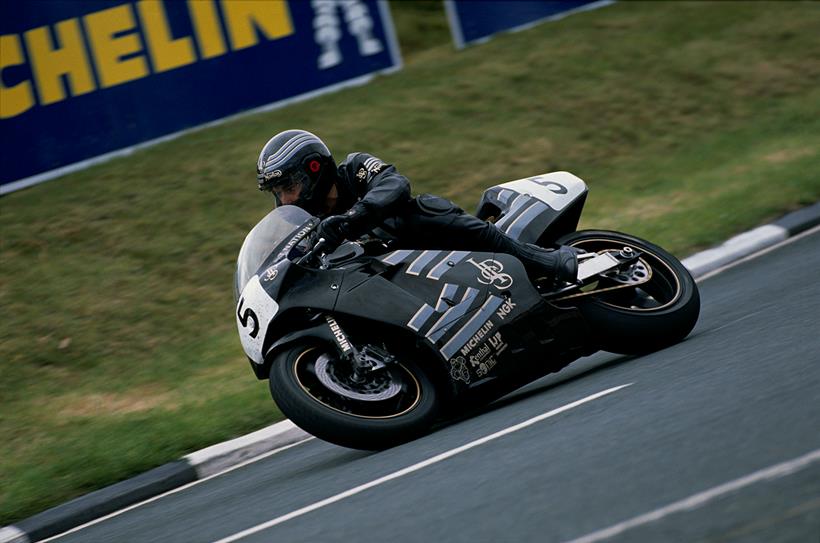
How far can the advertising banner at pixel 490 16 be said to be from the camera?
56.7 feet

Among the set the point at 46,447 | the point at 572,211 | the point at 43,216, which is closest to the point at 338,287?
the point at 572,211

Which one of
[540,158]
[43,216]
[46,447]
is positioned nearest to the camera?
[46,447]

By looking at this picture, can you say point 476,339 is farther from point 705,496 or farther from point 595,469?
point 705,496

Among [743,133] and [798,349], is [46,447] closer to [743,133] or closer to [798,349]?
[798,349]

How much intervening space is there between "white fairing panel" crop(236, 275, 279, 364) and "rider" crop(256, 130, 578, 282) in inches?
21.7

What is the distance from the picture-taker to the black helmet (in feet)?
23.3

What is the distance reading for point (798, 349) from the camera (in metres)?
6.21

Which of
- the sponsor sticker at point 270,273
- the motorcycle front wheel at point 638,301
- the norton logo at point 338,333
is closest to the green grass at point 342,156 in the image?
the sponsor sticker at point 270,273

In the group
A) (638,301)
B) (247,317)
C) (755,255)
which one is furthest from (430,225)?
(755,255)

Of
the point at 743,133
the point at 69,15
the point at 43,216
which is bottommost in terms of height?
the point at 743,133

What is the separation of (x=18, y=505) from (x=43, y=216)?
5791 mm

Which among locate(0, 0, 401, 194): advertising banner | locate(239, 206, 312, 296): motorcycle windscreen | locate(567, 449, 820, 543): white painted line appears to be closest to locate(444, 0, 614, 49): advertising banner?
locate(0, 0, 401, 194): advertising banner

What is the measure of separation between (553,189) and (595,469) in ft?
10.8

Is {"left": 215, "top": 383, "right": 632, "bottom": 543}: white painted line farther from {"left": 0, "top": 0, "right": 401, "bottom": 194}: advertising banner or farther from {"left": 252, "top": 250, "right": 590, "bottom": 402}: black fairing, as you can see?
{"left": 0, "top": 0, "right": 401, "bottom": 194}: advertising banner
